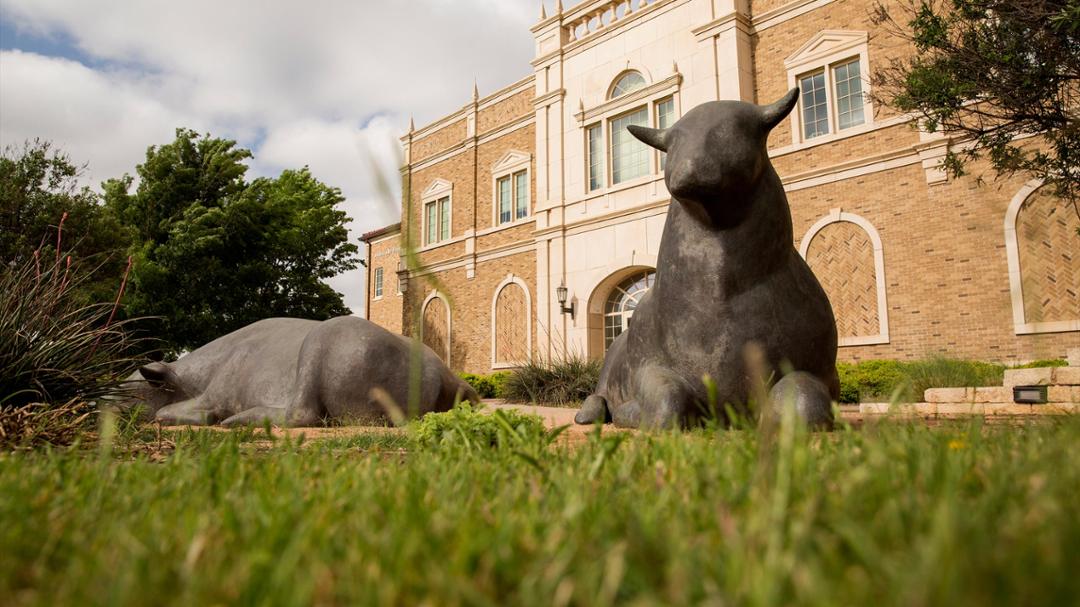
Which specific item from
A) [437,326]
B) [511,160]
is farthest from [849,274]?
[437,326]

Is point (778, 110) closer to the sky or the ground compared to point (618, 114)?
closer to the ground

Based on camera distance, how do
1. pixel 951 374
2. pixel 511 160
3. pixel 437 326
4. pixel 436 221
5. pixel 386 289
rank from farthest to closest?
pixel 386 289, pixel 436 221, pixel 437 326, pixel 511 160, pixel 951 374

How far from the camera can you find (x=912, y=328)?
13633mm

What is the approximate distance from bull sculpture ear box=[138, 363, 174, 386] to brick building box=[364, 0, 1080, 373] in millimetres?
2987

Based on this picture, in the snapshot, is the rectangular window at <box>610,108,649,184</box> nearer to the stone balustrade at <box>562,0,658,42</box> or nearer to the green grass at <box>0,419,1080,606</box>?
the stone balustrade at <box>562,0,658,42</box>

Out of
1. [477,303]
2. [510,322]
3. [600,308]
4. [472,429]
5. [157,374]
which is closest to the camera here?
[472,429]

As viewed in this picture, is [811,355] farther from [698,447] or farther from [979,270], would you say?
[979,270]

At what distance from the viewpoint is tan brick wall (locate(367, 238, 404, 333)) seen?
107 feet

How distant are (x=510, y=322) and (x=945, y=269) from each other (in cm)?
1305

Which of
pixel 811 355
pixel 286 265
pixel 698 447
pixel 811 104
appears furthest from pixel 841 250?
pixel 286 265

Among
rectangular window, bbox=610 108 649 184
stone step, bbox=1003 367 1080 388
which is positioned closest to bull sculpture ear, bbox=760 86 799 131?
stone step, bbox=1003 367 1080 388

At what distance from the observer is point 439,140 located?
86.6ft

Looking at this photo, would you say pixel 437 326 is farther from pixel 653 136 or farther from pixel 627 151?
pixel 653 136

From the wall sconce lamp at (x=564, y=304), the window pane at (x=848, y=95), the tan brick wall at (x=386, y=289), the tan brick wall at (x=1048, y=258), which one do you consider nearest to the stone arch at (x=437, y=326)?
the wall sconce lamp at (x=564, y=304)
